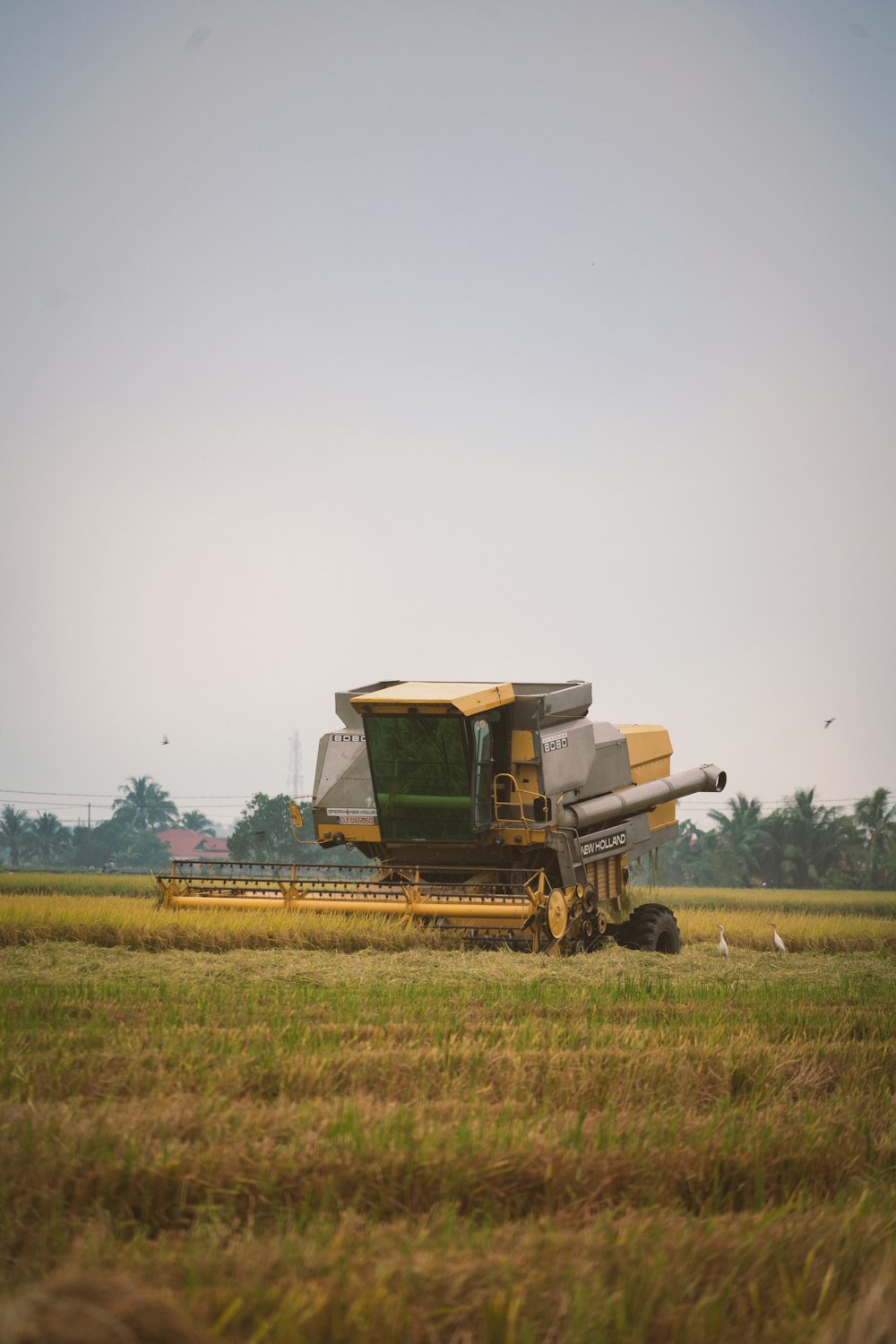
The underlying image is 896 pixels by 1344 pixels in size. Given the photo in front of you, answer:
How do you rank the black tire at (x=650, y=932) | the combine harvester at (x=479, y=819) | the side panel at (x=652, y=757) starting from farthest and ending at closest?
the side panel at (x=652, y=757), the black tire at (x=650, y=932), the combine harvester at (x=479, y=819)

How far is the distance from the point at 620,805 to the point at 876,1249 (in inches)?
401

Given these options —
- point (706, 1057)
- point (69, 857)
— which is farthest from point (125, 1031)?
point (69, 857)

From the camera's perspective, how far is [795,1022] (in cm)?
755

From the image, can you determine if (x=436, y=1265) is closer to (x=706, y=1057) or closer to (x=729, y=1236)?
(x=729, y=1236)

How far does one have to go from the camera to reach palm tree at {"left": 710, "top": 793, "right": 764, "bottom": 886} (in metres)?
61.4

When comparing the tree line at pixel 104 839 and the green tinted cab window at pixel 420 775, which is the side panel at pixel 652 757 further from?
the tree line at pixel 104 839

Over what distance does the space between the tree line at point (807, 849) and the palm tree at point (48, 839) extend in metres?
44.0

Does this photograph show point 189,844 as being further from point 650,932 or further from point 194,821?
point 650,932

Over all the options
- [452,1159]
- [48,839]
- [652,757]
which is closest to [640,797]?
[652,757]

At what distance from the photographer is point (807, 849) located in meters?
59.9

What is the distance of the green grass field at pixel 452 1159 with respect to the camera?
2.88 m

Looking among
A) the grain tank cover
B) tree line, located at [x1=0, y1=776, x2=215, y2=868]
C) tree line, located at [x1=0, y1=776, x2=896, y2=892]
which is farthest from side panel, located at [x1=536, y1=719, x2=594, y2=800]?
tree line, located at [x1=0, y1=776, x2=215, y2=868]

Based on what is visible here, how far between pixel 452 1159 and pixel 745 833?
197 feet

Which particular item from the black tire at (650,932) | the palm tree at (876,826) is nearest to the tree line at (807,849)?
the palm tree at (876,826)
